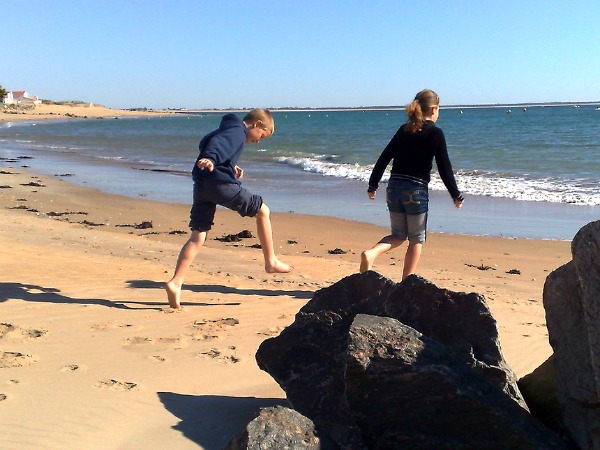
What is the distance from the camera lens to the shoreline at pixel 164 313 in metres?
3.30

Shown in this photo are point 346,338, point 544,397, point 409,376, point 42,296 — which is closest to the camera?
point 409,376

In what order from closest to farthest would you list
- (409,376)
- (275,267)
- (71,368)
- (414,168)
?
(409,376), (71,368), (414,168), (275,267)

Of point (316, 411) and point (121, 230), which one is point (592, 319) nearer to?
point (316, 411)

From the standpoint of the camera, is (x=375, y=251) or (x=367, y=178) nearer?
(x=375, y=251)

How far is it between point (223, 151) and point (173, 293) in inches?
43.6

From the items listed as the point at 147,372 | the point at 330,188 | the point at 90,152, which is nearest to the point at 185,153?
the point at 90,152

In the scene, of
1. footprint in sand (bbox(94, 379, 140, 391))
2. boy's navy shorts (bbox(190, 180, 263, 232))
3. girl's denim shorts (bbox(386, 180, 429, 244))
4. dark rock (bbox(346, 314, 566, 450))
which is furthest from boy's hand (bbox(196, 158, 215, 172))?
dark rock (bbox(346, 314, 566, 450))

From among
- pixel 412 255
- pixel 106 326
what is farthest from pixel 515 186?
pixel 106 326

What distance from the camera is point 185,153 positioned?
97.3 ft

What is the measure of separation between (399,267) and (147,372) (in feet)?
13.6

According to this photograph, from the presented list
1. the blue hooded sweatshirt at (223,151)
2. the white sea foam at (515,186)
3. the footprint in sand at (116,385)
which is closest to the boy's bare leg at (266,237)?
the blue hooded sweatshirt at (223,151)

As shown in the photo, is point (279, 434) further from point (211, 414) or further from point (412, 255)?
point (412, 255)

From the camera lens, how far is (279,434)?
8.55ft

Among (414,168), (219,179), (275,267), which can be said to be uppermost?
(414,168)
